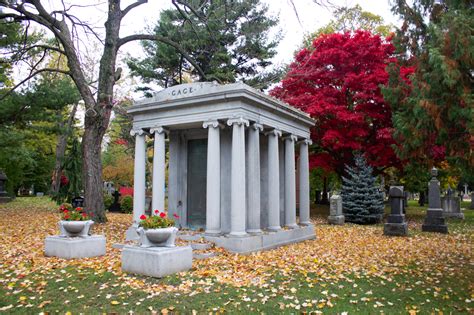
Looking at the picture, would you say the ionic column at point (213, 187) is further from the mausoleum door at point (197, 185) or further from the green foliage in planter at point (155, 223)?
Result: the green foliage in planter at point (155, 223)

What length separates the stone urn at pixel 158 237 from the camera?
692 cm

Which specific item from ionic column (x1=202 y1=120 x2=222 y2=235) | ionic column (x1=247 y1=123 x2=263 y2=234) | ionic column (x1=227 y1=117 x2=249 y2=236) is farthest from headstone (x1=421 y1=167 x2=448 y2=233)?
ionic column (x1=202 y1=120 x2=222 y2=235)

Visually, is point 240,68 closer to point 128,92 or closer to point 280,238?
point 128,92

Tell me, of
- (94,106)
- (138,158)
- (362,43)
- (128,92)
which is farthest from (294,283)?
(128,92)

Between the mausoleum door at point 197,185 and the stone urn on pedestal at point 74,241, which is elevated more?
the mausoleum door at point 197,185

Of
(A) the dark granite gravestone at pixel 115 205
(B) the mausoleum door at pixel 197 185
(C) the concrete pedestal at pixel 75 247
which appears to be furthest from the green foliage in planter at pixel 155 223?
(A) the dark granite gravestone at pixel 115 205

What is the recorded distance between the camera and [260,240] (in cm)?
974

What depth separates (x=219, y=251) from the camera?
29.3 feet

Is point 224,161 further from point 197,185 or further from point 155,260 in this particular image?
point 155,260

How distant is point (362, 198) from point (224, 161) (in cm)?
939

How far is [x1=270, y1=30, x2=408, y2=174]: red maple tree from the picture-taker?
1747cm

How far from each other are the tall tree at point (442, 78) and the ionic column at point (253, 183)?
12.0 feet

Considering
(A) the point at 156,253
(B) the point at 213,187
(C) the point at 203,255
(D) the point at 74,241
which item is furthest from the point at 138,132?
(A) the point at 156,253

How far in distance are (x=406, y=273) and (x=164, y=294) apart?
462 centimetres
